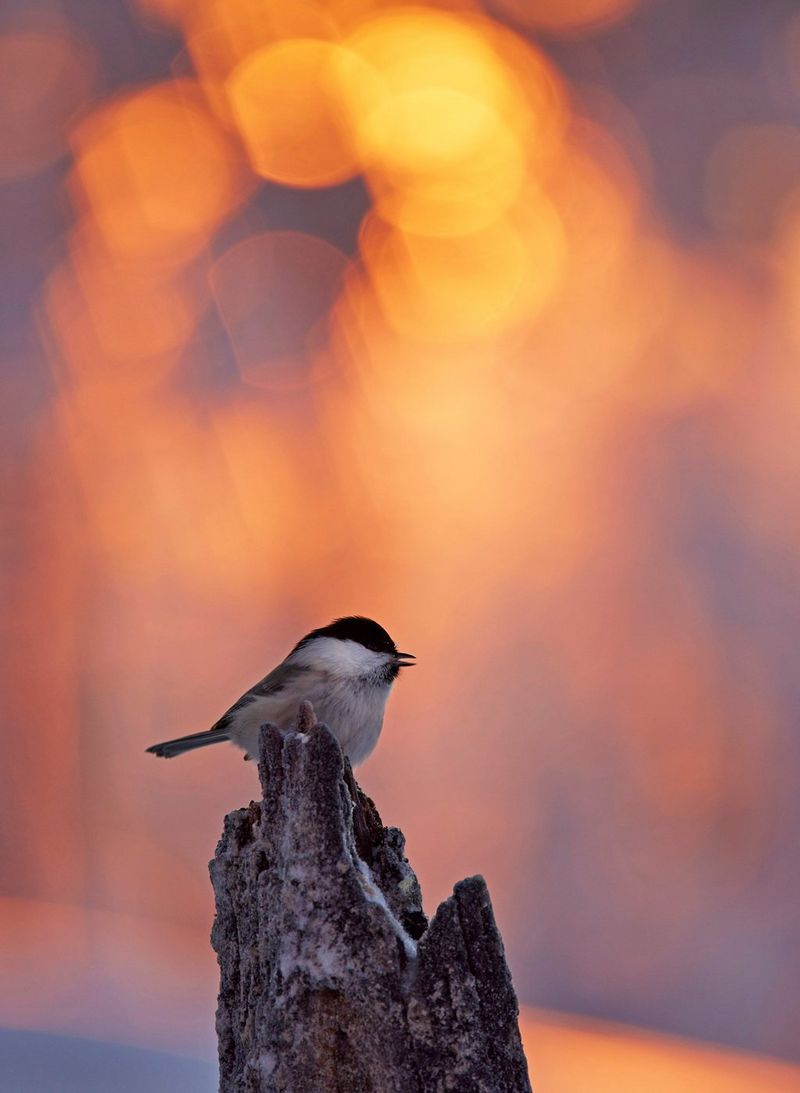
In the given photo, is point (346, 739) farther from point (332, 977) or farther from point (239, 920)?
point (332, 977)

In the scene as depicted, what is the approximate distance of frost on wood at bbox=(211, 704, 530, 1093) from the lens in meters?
1.19

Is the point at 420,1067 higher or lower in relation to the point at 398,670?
lower

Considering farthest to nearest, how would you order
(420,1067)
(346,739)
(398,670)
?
(398,670), (346,739), (420,1067)

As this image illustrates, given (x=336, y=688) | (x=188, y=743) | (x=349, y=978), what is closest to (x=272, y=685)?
(x=336, y=688)

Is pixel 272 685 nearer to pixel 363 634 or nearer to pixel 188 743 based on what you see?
pixel 363 634

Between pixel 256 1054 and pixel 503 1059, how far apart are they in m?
0.29

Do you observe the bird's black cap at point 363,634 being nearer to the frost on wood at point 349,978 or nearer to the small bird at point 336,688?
the small bird at point 336,688

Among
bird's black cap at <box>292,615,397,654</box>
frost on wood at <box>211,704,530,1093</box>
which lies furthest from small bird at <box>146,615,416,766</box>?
frost on wood at <box>211,704,530,1093</box>

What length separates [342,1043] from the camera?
3.99 ft

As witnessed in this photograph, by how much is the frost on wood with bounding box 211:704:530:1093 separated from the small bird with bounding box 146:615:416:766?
2.55 ft

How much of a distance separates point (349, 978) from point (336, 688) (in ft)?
3.10

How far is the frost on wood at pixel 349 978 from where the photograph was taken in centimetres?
119

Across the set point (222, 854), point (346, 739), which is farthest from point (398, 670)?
point (222, 854)

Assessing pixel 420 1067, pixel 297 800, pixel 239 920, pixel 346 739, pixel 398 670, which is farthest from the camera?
pixel 398 670
